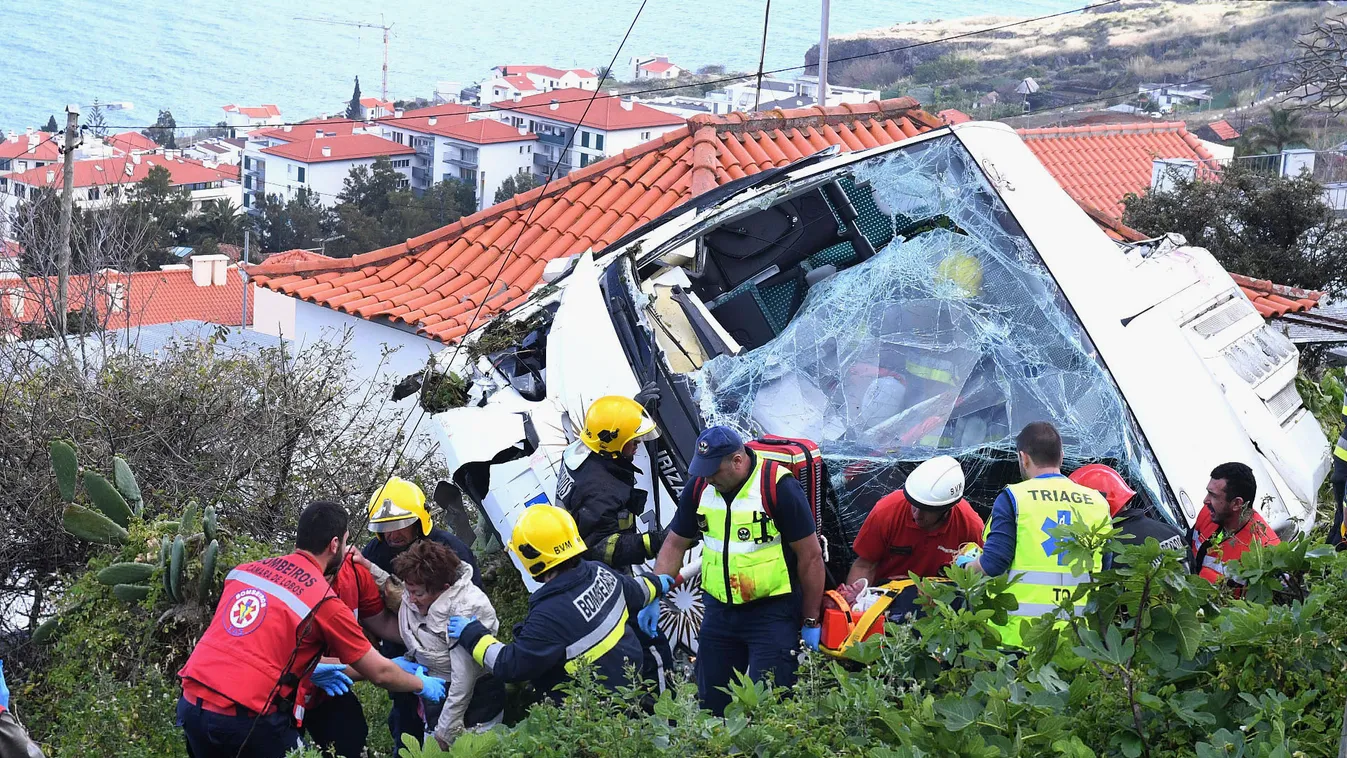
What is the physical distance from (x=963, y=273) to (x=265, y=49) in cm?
12520

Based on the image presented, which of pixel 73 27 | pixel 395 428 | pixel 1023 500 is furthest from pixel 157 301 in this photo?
pixel 73 27

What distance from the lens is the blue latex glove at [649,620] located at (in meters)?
4.72

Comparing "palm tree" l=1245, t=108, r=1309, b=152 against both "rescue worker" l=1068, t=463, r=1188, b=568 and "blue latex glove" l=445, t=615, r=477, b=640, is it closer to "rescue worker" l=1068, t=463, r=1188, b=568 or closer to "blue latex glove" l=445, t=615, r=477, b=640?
"rescue worker" l=1068, t=463, r=1188, b=568

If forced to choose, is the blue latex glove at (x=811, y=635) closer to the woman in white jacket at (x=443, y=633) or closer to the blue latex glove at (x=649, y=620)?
the blue latex glove at (x=649, y=620)

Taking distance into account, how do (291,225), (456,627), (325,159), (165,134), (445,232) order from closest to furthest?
(456,627), (445,232), (291,225), (325,159), (165,134)

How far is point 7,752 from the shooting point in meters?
3.61

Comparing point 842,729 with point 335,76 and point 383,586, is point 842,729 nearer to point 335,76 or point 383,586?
point 383,586

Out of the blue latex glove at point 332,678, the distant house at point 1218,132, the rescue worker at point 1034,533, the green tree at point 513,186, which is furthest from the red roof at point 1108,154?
the green tree at point 513,186

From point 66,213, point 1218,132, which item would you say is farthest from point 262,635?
point 1218,132

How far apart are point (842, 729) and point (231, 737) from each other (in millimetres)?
2177

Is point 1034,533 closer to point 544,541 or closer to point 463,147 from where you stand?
point 544,541

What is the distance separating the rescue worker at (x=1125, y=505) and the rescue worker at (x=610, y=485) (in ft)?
5.78

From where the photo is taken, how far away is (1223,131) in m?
45.3

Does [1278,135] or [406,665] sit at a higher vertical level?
[1278,135]
